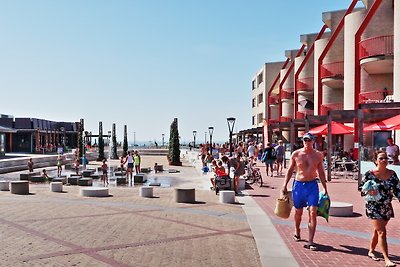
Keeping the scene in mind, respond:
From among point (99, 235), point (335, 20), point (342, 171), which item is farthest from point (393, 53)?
point (99, 235)

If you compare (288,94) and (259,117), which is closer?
(288,94)

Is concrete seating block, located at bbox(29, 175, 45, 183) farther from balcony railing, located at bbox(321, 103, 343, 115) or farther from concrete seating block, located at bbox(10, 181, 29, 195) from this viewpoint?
balcony railing, located at bbox(321, 103, 343, 115)

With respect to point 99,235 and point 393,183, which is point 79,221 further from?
point 393,183

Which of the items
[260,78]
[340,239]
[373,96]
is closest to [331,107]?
→ [373,96]

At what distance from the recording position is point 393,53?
23.5 m

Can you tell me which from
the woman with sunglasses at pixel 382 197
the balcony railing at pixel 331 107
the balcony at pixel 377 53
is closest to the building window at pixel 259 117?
the balcony railing at pixel 331 107

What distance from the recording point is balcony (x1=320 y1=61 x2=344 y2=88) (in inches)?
→ 1292

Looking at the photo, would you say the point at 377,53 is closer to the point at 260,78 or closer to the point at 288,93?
the point at 288,93

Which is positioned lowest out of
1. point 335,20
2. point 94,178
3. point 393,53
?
point 94,178

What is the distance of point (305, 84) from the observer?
4228 centimetres

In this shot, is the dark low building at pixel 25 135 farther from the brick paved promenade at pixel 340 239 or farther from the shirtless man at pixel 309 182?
the shirtless man at pixel 309 182

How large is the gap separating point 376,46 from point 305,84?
17189 millimetres

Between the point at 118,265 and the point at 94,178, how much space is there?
18527 mm

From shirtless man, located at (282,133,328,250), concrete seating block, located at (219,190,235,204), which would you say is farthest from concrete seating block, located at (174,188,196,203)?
shirtless man, located at (282,133,328,250)
